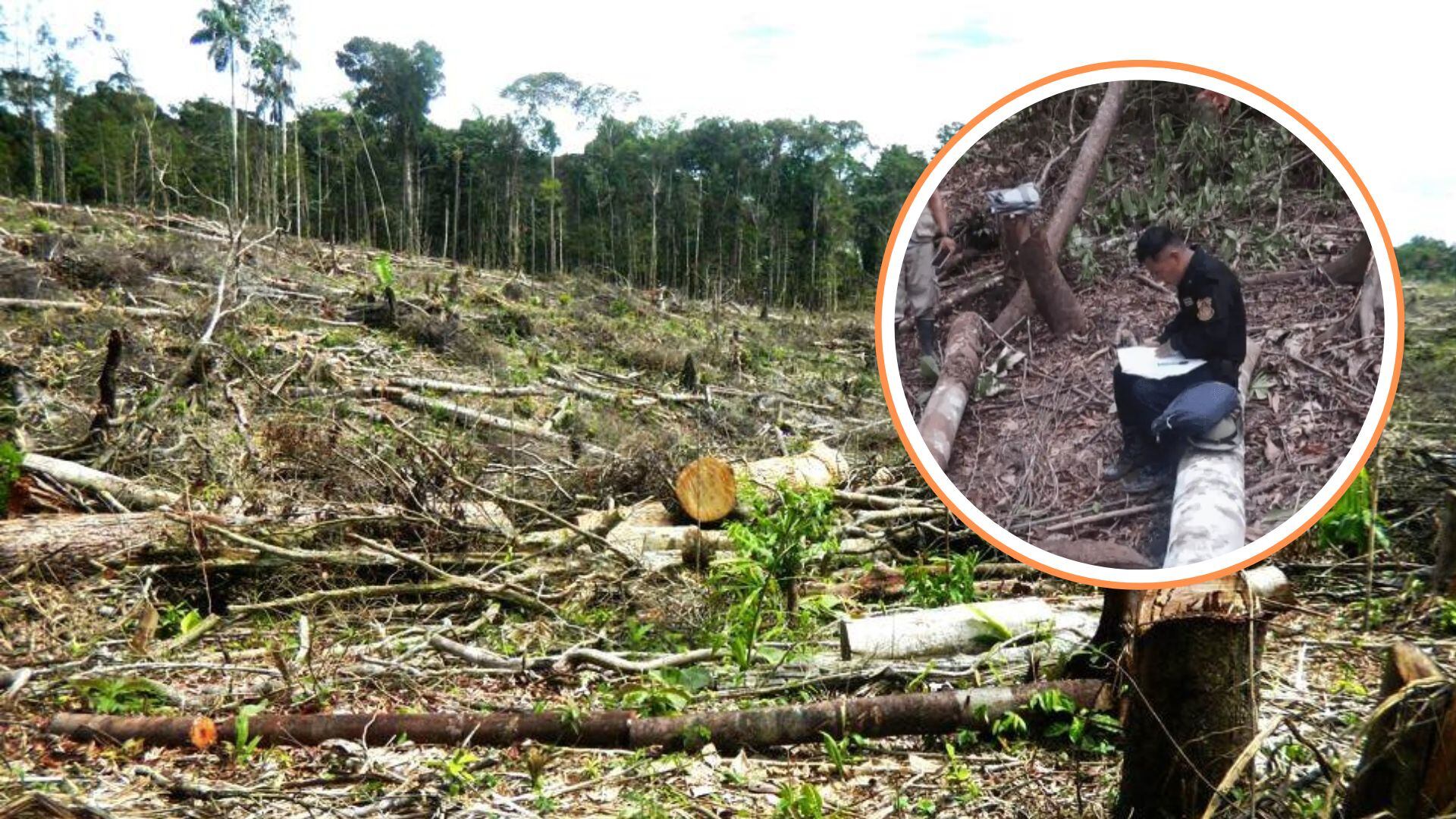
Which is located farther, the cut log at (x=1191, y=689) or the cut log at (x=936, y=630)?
the cut log at (x=936, y=630)

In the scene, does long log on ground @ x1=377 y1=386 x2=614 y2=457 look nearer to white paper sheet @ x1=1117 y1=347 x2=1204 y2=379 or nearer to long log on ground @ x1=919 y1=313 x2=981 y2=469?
long log on ground @ x1=919 y1=313 x2=981 y2=469

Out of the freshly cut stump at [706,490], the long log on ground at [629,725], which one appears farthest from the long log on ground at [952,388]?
the freshly cut stump at [706,490]

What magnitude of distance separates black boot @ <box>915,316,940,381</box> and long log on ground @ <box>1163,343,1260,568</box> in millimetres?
353

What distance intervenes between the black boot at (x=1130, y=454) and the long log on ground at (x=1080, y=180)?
0.71 feet

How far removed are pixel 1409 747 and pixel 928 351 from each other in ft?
4.46

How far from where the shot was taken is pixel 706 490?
7047 mm

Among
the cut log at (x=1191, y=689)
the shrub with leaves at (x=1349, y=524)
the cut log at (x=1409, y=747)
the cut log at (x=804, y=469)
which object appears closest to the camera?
the cut log at (x=1409, y=747)

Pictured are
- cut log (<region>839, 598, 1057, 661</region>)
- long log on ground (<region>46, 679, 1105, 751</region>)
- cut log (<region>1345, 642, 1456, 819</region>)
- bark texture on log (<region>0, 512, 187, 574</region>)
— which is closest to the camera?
cut log (<region>1345, 642, 1456, 819</region>)

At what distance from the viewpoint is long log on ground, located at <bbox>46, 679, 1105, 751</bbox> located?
334 cm

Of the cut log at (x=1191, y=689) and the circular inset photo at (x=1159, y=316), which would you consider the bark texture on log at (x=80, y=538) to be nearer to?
the cut log at (x=1191, y=689)

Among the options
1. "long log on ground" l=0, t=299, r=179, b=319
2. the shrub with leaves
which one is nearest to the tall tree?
"long log on ground" l=0, t=299, r=179, b=319

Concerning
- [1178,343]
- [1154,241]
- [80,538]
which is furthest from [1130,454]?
[80,538]

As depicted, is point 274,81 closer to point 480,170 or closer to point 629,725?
point 480,170

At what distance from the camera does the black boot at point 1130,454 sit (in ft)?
4.26
